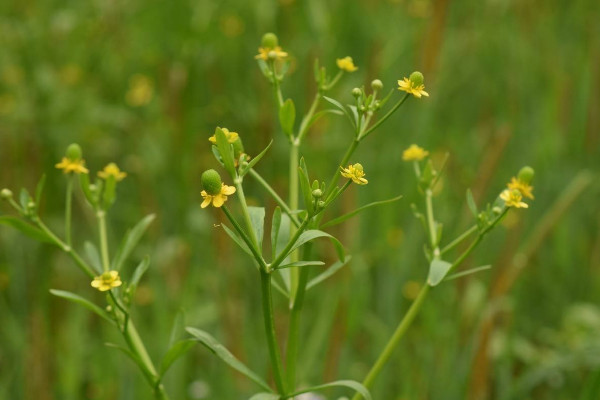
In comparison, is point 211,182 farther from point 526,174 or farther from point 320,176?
point 320,176

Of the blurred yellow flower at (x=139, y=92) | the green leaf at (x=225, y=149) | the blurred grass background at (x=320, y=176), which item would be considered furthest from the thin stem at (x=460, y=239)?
the blurred yellow flower at (x=139, y=92)

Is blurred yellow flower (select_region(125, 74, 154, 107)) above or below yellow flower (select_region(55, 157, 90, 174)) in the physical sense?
below

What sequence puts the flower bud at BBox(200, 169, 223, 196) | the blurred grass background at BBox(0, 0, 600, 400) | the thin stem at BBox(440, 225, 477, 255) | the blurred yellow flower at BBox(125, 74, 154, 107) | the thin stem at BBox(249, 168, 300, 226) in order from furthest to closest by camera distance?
the blurred yellow flower at BBox(125, 74, 154, 107) < the blurred grass background at BBox(0, 0, 600, 400) < the thin stem at BBox(440, 225, 477, 255) < the thin stem at BBox(249, 168, 300, 226) < the flower bud at BBox(200, 169, 223, 196)

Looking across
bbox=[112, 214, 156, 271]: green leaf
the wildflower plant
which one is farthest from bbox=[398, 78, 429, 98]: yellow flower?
bbox=[112, 214, 156, 271]: green leaf

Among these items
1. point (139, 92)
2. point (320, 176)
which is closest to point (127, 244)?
point (320, 176)

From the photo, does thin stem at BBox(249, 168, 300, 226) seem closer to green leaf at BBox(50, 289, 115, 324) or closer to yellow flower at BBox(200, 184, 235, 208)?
yellow flower at BBox(200, 184, 235, 208)

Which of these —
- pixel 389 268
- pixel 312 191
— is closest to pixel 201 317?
pixel 389 268

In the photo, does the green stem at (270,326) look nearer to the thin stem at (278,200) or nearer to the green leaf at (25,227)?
the thin stem at (278,200)
